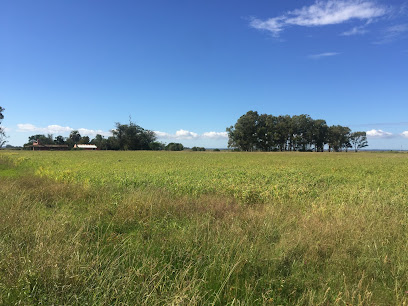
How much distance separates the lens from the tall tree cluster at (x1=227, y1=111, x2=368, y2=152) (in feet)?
339

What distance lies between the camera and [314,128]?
365 ft

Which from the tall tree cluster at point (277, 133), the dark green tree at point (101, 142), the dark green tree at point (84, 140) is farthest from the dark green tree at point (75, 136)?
the tall tree cluster at point (277, 133)

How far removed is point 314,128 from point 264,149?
91.5 ft

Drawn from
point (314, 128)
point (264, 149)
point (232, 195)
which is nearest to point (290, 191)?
point (232, 195)

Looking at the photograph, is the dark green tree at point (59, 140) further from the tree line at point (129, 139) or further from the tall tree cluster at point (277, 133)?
the tall tree cluster at point (277, 133)

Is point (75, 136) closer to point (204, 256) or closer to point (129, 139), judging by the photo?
point (129, 139)

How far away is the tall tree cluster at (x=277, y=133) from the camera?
339 feet

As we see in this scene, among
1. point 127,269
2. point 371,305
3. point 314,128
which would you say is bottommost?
point 371,305

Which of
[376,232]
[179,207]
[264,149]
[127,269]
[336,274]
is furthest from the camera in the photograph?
[264,149]

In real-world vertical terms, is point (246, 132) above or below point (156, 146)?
above

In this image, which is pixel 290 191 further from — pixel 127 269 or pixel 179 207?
pixel 127 269

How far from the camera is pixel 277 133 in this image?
104 meters

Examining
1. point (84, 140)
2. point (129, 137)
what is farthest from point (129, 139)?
point (84, 140)

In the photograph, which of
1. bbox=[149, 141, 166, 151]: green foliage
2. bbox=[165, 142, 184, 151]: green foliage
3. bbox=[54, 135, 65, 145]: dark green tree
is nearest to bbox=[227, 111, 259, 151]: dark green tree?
bbox=[165, 142, 184, 151]: green foliage
